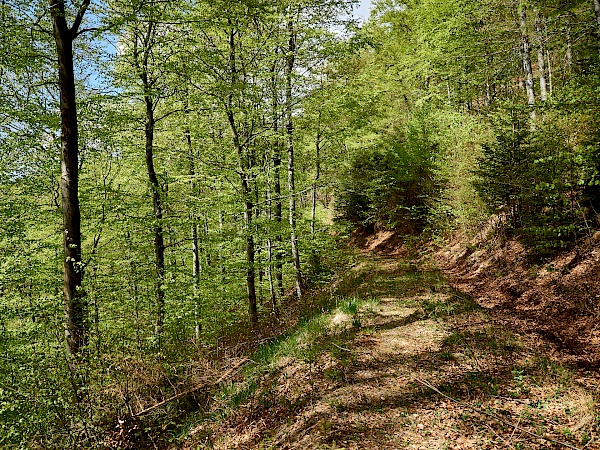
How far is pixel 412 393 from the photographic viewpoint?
5.16 metres

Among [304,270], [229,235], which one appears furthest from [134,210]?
[304,270]

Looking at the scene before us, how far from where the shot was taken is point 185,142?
13.7 metres

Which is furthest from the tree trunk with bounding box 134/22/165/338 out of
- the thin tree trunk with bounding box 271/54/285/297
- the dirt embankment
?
the dirt embankment

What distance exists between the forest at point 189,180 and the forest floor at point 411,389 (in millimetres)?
200

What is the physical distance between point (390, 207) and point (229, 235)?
394 inches

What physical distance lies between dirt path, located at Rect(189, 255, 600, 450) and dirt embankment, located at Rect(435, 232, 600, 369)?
571 mm

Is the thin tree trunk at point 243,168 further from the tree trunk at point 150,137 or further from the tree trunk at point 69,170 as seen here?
the tree trunk at point 69,170

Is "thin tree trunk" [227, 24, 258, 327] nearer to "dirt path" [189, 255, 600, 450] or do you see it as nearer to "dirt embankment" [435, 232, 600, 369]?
"dirt path" [189, 255, 600, 450]

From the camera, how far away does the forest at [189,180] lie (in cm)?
621

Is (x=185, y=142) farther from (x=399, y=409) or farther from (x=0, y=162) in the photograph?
(x=399, y=409)

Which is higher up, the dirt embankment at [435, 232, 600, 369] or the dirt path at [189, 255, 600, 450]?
the dirt embankment at [435, 232, 600, 369]

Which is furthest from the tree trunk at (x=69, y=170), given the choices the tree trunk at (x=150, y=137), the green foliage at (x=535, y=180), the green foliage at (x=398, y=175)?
the green foliage at (x=398, y=175)

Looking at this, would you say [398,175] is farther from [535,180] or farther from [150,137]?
[150,137]

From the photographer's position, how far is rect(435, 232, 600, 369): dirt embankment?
6070 millimetres
